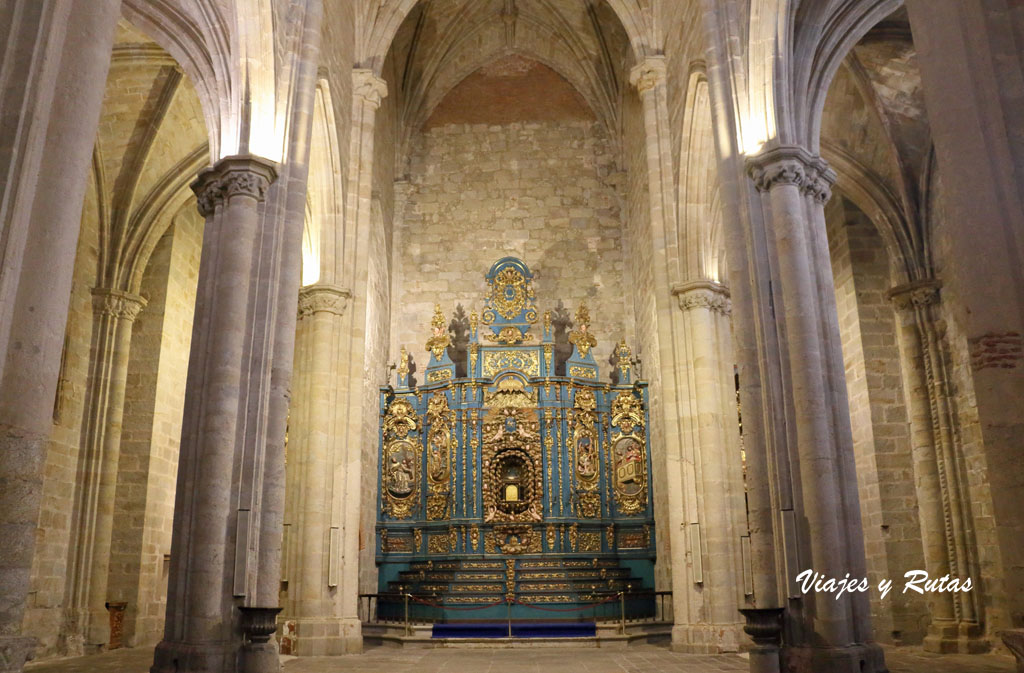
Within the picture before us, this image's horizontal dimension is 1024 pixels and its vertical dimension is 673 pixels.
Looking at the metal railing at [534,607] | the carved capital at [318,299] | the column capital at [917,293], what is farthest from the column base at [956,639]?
the carved capital at [318,299]

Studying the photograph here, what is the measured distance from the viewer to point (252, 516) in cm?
868

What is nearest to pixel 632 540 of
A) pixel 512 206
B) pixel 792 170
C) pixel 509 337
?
pixel 509 337

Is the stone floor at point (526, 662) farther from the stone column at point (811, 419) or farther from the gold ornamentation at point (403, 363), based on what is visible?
the gold ornamentation at point (403, 363)

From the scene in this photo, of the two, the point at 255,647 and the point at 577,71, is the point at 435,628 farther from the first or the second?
the point at 577,71

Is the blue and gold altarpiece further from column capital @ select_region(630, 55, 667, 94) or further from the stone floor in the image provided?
column capital @ select_region(630, 55, 667, 94)

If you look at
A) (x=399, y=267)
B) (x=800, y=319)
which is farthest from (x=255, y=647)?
(x=399, y=267)

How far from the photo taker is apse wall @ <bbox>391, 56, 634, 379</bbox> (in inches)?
792

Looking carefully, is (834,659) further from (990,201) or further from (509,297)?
(509,297)

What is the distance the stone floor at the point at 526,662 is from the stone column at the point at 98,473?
27.0 inches

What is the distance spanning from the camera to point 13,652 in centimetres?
405

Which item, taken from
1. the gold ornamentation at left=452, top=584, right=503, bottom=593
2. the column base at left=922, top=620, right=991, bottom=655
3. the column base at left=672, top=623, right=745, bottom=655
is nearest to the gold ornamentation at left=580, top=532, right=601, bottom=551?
the gold ornamentation at left=452, top=584, right=503, bottom=593

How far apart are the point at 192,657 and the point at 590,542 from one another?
34.3 ft

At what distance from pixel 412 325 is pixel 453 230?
2557 millimetres

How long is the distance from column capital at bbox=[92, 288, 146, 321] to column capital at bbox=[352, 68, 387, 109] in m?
5.32
